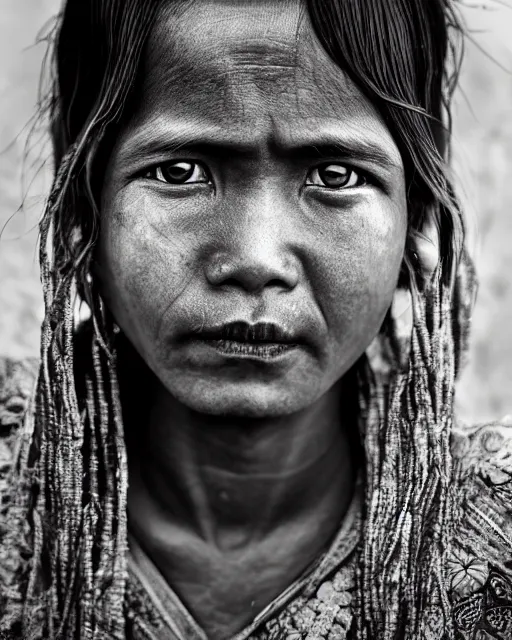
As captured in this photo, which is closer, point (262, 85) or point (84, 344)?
point (262, 85)

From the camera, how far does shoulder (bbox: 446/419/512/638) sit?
1622mm

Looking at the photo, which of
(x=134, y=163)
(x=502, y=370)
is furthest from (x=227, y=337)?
(x=502, y=370)

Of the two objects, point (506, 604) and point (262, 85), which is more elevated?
point (262, 85)

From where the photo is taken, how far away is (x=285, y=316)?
144 cm

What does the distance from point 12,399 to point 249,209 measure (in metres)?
0.89

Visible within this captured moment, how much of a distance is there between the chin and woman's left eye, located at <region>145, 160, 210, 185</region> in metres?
0.34

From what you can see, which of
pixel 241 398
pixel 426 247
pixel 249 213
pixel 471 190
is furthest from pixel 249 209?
pixel 471 190

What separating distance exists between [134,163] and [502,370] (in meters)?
2.33

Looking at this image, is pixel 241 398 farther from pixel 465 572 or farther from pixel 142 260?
pixel 465 572

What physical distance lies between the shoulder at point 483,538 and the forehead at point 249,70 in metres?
0.72

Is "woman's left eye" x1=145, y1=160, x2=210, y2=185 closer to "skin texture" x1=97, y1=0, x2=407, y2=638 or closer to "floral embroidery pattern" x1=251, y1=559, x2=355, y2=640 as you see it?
"skin texture" x1=97, y1=0, x2=407, y2=638

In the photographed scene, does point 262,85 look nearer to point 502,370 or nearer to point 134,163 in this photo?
point 134,163

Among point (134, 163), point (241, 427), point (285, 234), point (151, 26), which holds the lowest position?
point (241, 427)

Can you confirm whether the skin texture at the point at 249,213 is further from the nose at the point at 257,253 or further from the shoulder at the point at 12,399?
the shoulder at the point at 12,399
